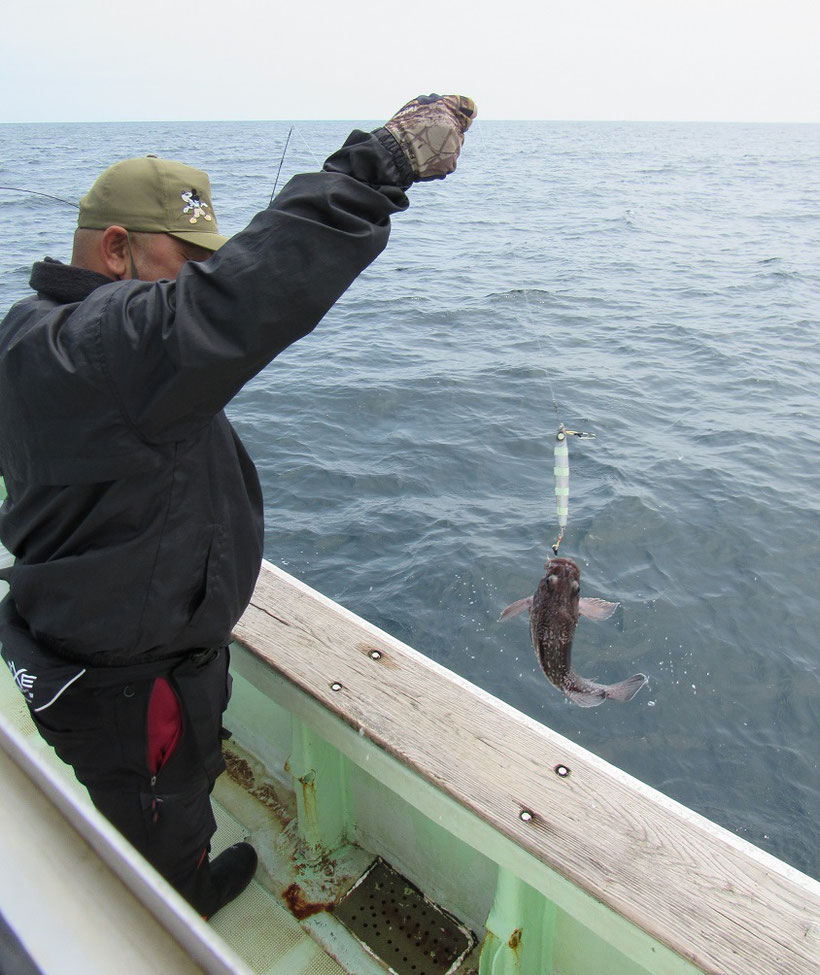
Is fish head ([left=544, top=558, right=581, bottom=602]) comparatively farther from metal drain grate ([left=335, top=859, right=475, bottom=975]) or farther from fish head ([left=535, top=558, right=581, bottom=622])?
metal drain grate ([left=335, top=859, right=475, bottom=975])

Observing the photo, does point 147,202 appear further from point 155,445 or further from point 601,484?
point 601,484

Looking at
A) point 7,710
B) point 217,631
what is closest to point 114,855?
point 217,631

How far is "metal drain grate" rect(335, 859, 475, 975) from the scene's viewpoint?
9.46 feet

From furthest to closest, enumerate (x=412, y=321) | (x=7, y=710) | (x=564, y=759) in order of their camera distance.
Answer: (x=412, y=321) → (x=7, y=710) → (x=564, y=759)

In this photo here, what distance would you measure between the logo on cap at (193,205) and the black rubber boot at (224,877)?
234cm

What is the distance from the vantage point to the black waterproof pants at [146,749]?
7.36 ft

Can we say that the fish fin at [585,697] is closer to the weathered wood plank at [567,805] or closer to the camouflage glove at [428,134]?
the weathered wood plank at [567,805]

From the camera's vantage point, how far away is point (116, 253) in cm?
202

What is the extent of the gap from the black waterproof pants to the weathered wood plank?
0.50 meters

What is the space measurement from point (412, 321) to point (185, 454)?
43.3 ft

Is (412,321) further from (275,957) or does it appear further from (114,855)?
(114,855)

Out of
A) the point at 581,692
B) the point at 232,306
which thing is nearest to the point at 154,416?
the point at 232,306

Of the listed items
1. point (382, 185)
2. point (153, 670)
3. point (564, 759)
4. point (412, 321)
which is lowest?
point (412, 321)

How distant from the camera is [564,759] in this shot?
2430 mm
